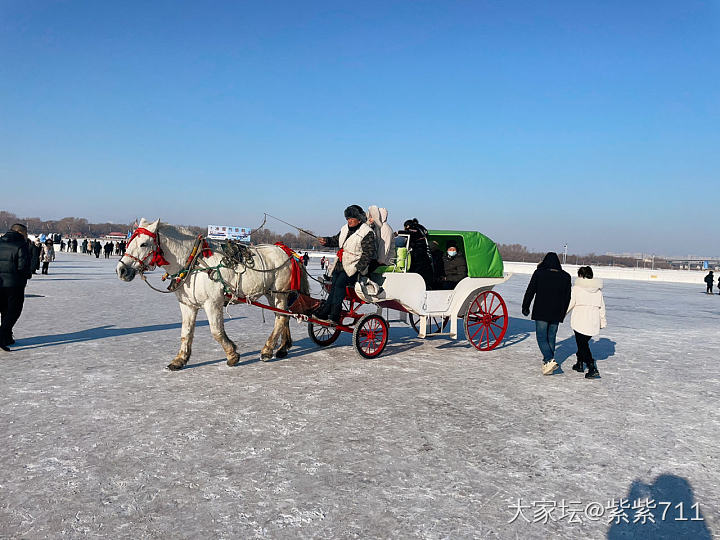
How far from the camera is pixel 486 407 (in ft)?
18.5

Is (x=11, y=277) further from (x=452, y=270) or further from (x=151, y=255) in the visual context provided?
(x=452, y=270)

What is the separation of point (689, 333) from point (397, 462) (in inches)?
428

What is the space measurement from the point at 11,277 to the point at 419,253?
20.6 feet

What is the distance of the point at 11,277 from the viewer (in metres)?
7.81

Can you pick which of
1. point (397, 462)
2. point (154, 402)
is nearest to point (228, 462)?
point (397, 462)

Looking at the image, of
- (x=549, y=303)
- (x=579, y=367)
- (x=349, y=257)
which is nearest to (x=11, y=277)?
(x=349, y=257)

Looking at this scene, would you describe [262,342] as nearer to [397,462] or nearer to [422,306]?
[422,306]

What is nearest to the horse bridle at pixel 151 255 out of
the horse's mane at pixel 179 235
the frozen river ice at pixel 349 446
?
the horse's mane at pixel 179 235

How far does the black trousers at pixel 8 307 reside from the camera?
7.85 meters

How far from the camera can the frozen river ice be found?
10.6 feet

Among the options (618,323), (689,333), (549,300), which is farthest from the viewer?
(618,323)

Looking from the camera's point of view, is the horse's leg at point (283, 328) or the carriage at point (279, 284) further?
the horse's leg at point (283, 328)

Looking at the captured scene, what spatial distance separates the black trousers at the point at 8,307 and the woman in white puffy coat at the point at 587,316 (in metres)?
8.10

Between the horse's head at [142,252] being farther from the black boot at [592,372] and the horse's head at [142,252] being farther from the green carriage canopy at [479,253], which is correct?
the black boot at [592,372]
